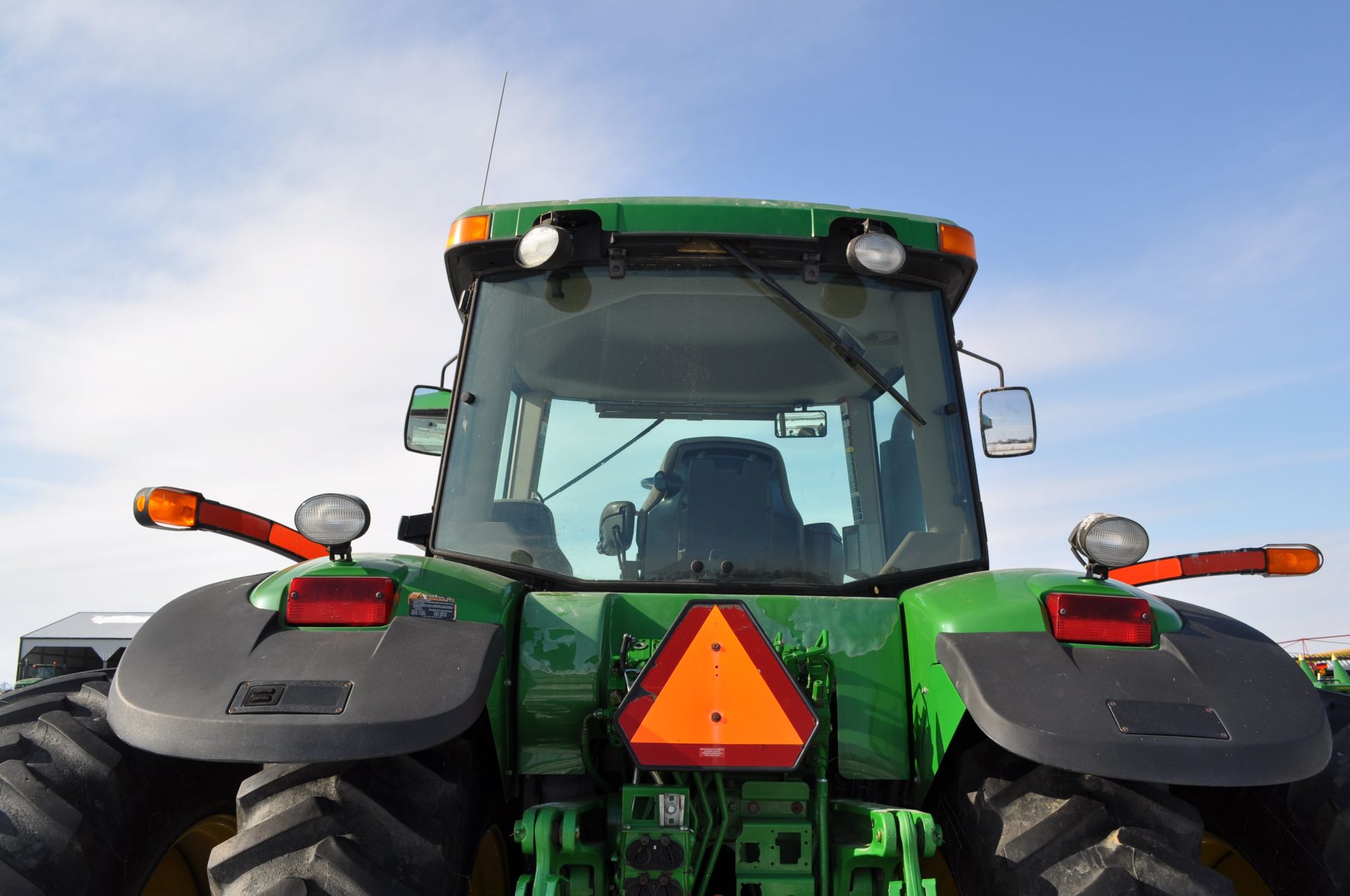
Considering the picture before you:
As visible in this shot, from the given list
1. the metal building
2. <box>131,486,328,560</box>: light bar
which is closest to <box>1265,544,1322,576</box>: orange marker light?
<box>131,486,328,560</box>: light bar

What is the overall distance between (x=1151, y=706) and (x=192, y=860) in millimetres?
2333

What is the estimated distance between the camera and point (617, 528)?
297cm

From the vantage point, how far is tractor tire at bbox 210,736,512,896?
6.38 ft

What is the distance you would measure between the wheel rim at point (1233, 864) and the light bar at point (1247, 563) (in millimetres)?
719

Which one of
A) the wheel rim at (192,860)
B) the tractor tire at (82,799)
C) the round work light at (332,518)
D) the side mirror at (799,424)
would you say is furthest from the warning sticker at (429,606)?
the side mirror at (799,424)

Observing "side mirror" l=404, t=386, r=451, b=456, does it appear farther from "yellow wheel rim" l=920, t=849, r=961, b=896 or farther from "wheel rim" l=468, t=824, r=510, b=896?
"yellow wheel rim" l=920, t=849, r=961, b=896

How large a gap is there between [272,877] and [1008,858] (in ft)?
4.64

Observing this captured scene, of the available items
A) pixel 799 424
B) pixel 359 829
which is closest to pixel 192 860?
pixel 359 829

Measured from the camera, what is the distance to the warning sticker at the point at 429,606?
230 cm

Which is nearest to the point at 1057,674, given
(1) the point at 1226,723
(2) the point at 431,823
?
(1) the point at 1226,723

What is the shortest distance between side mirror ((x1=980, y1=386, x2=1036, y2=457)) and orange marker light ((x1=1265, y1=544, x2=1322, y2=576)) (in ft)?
3.48

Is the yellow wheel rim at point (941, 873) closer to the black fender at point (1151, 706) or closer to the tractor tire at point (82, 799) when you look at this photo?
the black fender at point (1151, 706)

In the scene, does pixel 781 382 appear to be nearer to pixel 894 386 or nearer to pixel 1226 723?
pixel 894 386

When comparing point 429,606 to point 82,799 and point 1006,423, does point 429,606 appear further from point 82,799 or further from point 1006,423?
point 1006,423
